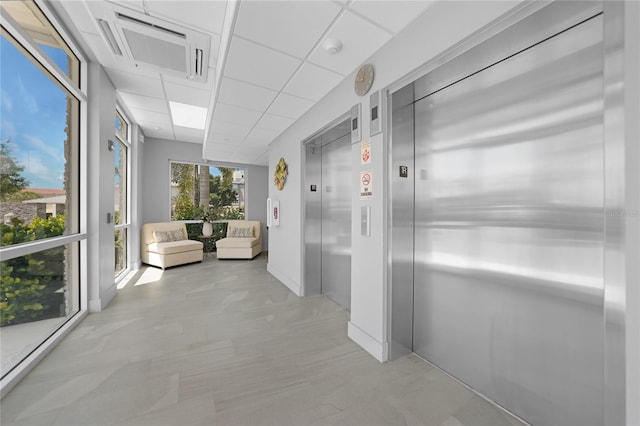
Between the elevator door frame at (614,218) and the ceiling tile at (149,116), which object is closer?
the elevator door frame at (614,218)

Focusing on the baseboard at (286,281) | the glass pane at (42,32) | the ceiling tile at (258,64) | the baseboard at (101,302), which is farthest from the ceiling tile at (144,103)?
the baseboard at (286,281)

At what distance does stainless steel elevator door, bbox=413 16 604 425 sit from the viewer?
1.24 m

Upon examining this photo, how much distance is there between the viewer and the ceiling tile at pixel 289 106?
3.02m

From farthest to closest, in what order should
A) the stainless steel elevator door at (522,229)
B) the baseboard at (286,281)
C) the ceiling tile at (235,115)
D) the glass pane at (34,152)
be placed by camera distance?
the baseboard at (286,281)
the ceiling tile at (235,115)
the glass pane at (34,152)
the stainless steel elevator door at (522,229)

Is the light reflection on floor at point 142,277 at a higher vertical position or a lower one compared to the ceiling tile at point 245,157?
lower

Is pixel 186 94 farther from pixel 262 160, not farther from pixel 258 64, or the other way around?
pixel 262 160

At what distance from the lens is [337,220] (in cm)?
333

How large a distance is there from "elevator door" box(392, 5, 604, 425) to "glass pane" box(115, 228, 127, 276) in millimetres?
4955

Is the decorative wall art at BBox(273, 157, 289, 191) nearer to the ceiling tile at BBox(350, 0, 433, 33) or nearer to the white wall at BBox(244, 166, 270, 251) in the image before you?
the ceiling tile at BBox(350, 0, 433, 33)

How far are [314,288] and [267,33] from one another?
10.2 feet

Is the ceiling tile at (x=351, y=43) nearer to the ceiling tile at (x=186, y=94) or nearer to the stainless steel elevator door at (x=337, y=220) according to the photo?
the stainless steel elevator door at (x=337, y=220)

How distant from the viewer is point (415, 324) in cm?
216

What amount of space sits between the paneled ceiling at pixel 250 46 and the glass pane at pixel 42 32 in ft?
0.67

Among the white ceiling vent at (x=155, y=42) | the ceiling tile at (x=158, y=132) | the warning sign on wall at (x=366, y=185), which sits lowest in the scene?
the warning sign on wall at (x=366, y=185)
